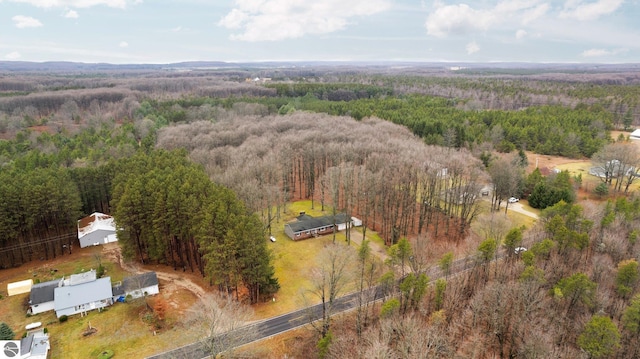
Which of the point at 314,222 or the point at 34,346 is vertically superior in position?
the point at 314,222

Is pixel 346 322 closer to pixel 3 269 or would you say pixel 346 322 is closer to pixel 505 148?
pixel 3 269

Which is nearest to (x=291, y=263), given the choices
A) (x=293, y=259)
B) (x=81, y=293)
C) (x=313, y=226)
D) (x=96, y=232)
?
(x=293, y=259)

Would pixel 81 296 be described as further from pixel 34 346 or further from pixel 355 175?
pixel 355 175

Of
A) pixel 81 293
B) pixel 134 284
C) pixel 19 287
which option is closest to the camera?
pixel 81 293

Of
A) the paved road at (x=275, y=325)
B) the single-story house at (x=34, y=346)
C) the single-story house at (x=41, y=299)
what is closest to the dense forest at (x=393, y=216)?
the paved road at (x=275, y=325)

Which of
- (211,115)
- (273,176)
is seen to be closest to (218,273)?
(273,176)

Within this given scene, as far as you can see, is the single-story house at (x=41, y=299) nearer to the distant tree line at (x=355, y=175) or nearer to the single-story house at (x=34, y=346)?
the single-story house at (x=34, y=346)

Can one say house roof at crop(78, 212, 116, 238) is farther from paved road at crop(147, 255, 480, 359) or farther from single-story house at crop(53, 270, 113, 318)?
paved road at crop(147, 255, 480, 359)
